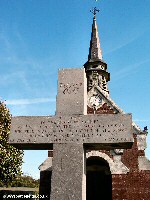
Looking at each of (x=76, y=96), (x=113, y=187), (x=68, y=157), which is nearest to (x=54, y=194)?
(x=68, y=157)

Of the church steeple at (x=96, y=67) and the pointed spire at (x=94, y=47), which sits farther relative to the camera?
the pointed spire at (x=94, y=47)

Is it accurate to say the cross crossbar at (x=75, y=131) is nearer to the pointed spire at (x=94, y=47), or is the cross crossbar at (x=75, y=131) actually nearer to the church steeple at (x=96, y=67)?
the church steeple at (x=96, y=67)

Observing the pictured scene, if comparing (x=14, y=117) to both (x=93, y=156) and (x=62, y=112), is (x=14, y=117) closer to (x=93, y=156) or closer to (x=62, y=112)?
(x=62, y=112)

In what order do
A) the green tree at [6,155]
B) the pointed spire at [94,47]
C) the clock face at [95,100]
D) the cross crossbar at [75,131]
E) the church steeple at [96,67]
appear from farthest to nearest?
the pointed spire at [94,47]
the church steeple at [96,67]
the green tree at [6,155]
the clock face at [95,100]
the cross crossbar at [75,131]

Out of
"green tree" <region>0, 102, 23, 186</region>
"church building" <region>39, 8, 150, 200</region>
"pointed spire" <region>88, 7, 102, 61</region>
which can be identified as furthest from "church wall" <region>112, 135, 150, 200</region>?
"pointed spire" <region>88, 7, 102, 61</region>

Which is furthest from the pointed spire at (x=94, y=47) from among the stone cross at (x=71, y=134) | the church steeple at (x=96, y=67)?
the stone cross at (x=71, y=134)

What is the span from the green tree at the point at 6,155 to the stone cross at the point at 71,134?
16332 mm

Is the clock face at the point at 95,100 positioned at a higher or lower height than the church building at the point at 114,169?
higher

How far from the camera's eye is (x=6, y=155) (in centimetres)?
2339

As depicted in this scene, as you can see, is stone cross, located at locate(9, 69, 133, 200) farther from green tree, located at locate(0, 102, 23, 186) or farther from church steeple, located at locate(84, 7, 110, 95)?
church steeple, located at locate(84, 7, 110, 95)

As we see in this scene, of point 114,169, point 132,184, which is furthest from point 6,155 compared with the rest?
point 132,184

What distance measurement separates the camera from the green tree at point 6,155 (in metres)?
23.3

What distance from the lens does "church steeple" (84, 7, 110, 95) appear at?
27938mm

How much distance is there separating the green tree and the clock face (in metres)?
9.00
